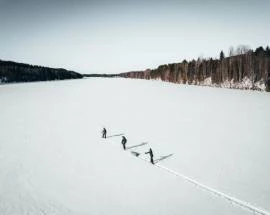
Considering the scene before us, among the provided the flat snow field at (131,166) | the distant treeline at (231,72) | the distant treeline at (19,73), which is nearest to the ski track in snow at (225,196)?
the flat snow field at (131,166)

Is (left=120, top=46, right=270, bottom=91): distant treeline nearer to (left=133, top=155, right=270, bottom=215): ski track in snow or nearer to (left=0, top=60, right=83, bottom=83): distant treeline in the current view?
(left=133, top=155, right=270, bottom=215): ski track in snow

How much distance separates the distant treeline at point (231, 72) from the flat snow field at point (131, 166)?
5560 centimetres

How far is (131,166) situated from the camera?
18.8m

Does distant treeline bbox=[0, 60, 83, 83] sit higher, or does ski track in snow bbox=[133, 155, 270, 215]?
distant treeline bbox=[0, 60, 83, 83]

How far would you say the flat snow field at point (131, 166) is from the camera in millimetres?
13555

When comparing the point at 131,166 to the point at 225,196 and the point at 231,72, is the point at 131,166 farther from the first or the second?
the point at 231,72

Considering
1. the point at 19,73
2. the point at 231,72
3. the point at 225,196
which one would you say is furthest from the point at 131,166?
the point at 19,73

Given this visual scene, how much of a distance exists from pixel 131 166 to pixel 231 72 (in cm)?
8876

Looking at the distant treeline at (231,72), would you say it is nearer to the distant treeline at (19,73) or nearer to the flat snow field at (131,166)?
the flat snow field at (131,166)

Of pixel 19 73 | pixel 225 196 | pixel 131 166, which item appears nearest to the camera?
pixel 225 196

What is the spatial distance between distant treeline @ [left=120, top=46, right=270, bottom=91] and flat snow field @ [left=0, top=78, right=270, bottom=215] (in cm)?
5560

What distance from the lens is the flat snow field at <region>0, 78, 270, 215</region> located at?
1355 cm

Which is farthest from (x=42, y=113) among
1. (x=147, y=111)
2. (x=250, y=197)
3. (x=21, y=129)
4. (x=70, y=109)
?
(x=250, y=197)

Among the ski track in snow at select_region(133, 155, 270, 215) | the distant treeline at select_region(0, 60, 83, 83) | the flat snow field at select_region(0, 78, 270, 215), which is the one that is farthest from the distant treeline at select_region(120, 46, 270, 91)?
the distant treeline at select_region(0, 60, 83, 83)
